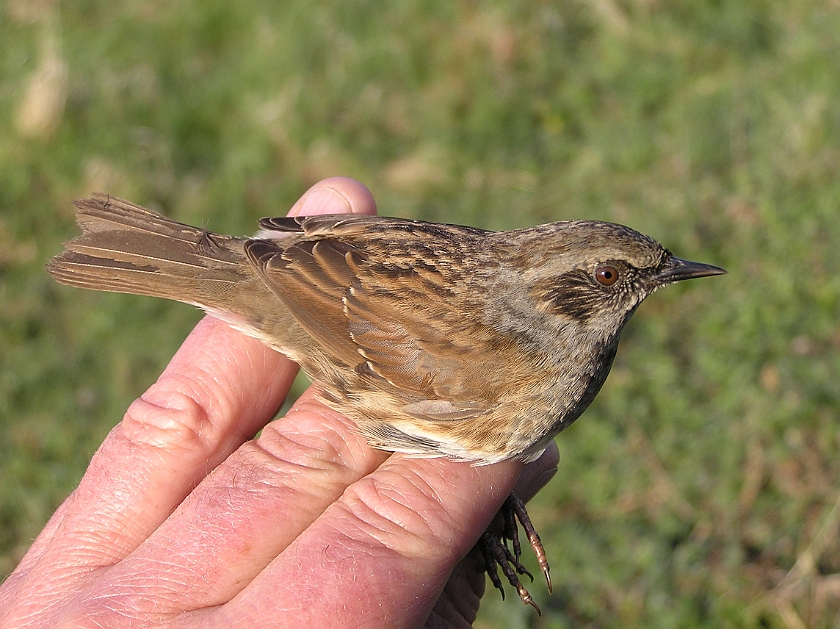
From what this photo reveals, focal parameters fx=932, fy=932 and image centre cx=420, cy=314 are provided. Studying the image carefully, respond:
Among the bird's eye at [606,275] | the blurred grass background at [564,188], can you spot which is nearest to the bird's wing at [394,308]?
the bird's eye at [606,275]

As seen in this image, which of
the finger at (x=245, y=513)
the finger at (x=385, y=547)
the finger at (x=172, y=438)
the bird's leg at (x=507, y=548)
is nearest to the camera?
the finger at (x=385, y=547)

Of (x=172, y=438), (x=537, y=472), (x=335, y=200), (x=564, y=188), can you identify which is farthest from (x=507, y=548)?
(x=564, y=188)

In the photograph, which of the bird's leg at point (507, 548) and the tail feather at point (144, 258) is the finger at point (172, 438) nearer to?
the tail feather at point (144, 258)

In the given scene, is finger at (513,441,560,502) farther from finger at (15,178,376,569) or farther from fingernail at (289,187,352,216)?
fingernail at (289,187,352,216)

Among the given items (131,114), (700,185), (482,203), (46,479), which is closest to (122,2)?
(131,114)

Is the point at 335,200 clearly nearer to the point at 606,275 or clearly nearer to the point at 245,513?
the point at 606,275

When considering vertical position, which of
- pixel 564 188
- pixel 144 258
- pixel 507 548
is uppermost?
→ pixel 564 188
